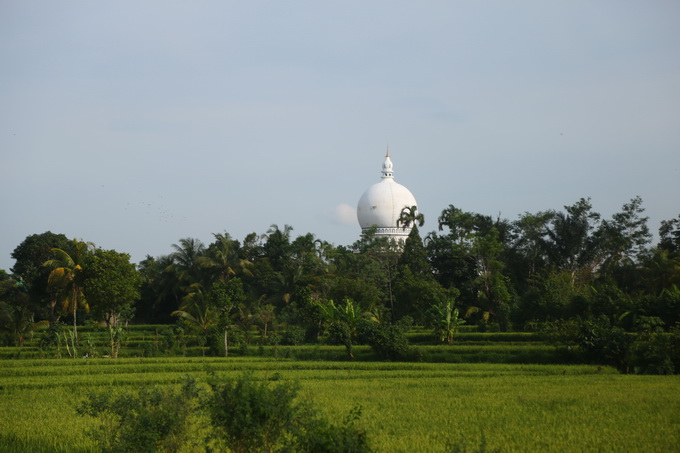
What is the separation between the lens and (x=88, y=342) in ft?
109

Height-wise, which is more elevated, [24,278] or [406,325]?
[24,278]

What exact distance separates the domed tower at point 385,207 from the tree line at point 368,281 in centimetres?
456

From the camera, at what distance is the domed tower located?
2348 inches

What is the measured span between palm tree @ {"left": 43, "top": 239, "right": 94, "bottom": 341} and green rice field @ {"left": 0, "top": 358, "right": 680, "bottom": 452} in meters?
8.36

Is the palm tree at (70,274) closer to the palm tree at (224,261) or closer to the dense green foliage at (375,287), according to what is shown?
the dense green foliage at (375,287)

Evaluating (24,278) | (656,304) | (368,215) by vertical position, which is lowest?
(656,304)

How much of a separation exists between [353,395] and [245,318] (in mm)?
19682

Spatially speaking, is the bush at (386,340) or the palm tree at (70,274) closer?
the bush at (386,340)

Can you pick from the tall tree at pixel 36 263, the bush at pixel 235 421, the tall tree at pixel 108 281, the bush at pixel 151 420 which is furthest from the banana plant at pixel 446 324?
the tall tree at pixel 36 263

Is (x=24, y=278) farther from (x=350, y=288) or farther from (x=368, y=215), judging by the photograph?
(x=368, y=215)

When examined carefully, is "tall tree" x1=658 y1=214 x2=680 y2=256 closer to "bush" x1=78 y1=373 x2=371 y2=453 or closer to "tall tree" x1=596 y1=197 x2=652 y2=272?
"tall tree" x1=596 y1=197 x2=652 y2=272

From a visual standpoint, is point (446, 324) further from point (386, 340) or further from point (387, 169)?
point (387, 169)

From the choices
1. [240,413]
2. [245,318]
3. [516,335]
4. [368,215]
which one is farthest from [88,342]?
[368,215]

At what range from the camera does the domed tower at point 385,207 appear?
59.6 meters
